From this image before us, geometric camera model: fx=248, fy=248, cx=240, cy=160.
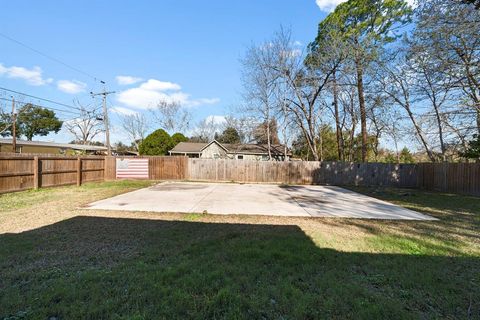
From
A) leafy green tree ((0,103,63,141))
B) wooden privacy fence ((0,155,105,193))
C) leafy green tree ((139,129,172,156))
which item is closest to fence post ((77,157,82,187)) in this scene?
wooden privacy fence ((0,155,105,193))

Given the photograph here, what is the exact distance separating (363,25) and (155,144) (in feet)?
72.9

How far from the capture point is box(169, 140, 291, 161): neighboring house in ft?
88.1

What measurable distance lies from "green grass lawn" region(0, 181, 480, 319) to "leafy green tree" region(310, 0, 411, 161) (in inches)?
497

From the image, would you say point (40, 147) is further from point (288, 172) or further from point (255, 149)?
point (288, 172)

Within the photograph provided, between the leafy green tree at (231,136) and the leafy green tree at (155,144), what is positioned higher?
the leafy green tree at (231,136)

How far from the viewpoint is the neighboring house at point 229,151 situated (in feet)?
88.1

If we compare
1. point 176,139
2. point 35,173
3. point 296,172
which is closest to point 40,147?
point 176,139

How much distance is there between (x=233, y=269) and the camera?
3.00 m

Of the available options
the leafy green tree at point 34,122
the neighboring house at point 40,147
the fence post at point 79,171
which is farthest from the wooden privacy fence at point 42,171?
the leafy green tree at point 34,122

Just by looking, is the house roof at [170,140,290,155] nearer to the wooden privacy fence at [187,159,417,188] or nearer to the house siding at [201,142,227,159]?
the house siding at [201,142,227,159]

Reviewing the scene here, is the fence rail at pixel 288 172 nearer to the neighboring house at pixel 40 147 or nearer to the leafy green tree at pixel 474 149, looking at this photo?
the leafy green tree at pixel 474 149

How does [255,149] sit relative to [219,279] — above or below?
above

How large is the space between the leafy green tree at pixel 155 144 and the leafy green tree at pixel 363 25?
1899cm

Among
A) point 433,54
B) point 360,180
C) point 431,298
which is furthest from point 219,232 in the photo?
point 360,180
